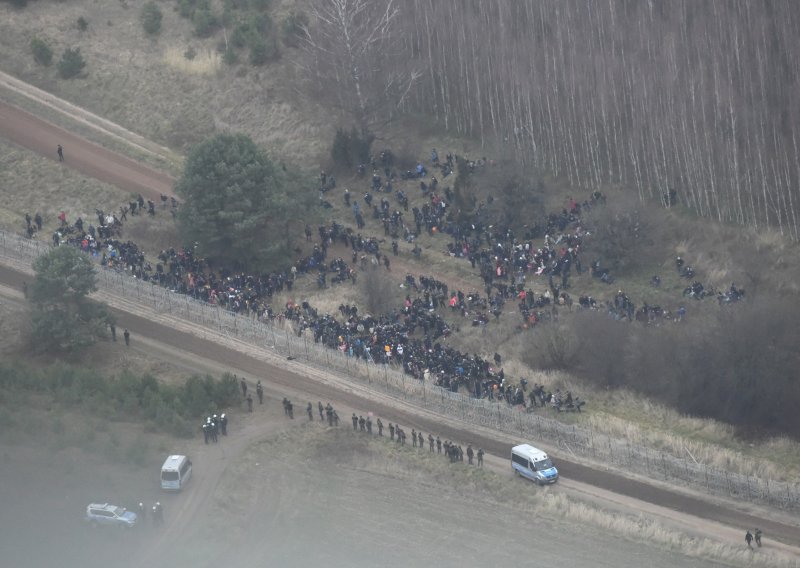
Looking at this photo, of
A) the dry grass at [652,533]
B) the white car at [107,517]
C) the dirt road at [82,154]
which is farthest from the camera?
the dirt road at [82,154]

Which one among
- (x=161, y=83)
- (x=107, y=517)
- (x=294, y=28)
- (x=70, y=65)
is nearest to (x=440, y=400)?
(x=107, y=517)

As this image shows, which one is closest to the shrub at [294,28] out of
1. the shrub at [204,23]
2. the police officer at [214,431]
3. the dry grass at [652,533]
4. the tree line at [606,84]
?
the tree line at [606,84]

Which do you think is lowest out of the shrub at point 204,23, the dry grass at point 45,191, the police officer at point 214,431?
the police officer at point 214,431

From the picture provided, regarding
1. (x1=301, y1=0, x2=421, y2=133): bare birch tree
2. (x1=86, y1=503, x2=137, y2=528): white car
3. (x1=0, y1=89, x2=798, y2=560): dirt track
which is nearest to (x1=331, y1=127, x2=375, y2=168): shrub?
(x1=301, y1=0, x2=421, y2=133): bare birch tree

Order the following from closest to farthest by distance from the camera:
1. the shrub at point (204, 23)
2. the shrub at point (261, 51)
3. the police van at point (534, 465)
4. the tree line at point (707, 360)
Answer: the police van at point (534, 465), the tree line at point (707, 360), the shrub at point (261, 51), the shrub at point (204, 23)

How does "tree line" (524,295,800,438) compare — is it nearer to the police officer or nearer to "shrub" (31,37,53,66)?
the police officer

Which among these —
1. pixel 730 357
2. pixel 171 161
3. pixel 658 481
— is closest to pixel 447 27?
pixel 171 161

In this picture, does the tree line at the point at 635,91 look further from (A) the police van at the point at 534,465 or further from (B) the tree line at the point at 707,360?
(A) the police van at the point at 534,465
